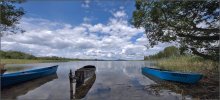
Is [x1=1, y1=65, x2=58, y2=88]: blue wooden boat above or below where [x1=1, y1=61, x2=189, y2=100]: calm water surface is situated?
above

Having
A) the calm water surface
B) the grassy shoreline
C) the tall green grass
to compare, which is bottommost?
the calm water surface

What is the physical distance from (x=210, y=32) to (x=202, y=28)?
0.51 meters

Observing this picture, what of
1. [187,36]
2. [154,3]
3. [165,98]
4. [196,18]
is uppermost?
Answer: [154,3]

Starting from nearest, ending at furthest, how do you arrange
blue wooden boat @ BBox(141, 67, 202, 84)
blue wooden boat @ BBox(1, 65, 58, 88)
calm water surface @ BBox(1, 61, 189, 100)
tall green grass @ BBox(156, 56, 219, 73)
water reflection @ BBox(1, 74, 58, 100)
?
calm water surface @ BBox(1, 61, 189, 100), water reflection @ BBox(1, 74, 58, 100), blue wooden boat @ BBox(1, 65, 58, 88), blue wooden boat @ BBox(141, 67, 202, 84), tall green grass @ BBox(156, 56, 219, 73)

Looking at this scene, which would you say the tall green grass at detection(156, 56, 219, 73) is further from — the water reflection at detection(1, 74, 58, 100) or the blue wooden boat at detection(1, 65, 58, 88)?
the blue wooden boat at detection(1, 65, 58, 88)

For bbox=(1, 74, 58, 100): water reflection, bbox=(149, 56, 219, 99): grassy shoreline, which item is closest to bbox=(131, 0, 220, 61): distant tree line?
bbox=(149, 56, 219, 99): grassy shoreline

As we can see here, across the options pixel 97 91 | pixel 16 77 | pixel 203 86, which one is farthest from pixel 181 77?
pixel 16 77

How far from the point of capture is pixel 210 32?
12.9 m

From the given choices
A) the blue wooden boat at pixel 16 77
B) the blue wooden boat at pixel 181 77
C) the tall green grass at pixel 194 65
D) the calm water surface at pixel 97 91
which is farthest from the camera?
the tall green grass at pixel 194 65

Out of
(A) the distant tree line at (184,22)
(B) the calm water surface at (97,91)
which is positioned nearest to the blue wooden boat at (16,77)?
(B) the calm water surface at (97,91)

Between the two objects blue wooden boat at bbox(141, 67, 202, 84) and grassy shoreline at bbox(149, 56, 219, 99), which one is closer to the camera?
grassy shoreline at bbox(149, 56, 219, 99)

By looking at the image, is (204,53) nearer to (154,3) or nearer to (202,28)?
(202,28)

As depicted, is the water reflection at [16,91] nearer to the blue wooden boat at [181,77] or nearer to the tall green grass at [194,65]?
the blue wooden boat at [181,77]

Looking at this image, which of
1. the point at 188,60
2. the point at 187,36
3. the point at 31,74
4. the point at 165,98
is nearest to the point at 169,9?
the point at 187,36
